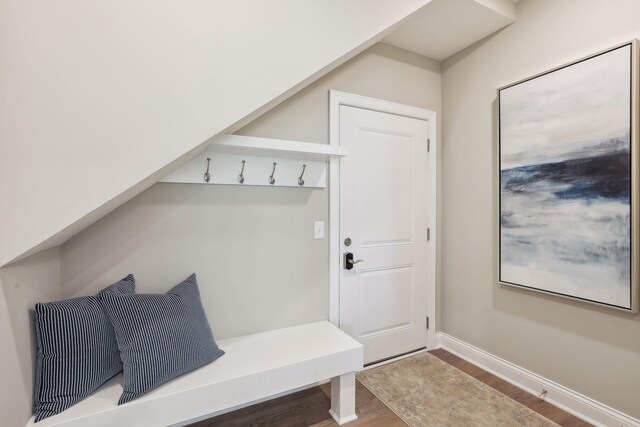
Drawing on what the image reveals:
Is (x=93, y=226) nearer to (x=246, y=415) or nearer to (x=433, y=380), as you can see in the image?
(x=246, y=415)

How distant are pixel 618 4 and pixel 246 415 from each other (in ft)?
10.4

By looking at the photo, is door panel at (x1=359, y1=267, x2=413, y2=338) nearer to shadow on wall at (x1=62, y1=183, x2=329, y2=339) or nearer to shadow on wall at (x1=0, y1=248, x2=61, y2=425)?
shadow on wall at (x1=62, y1=183, x2=329, y2=339)

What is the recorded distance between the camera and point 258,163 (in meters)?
1.86

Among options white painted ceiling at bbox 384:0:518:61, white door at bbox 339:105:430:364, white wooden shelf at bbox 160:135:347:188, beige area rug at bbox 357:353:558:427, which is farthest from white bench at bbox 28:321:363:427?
white painted ceiling at bbox 384:0:518:61

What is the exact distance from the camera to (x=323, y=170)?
2.08 meters

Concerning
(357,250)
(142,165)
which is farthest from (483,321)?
(142,165)

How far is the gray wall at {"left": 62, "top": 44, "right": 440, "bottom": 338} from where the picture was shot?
159cm

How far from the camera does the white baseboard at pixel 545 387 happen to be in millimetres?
1662

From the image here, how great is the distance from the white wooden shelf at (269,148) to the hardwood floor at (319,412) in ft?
5.20

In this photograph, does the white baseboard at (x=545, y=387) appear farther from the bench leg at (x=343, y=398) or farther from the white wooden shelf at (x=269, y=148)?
the white wooden shelf at (x=269, y=148)

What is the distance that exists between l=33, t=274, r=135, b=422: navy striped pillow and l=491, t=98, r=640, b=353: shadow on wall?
8.01ft

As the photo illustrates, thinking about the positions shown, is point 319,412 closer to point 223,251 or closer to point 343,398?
point 343,398

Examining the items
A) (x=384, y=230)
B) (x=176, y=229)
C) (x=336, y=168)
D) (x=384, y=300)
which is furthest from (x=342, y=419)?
(x=336, y=168)

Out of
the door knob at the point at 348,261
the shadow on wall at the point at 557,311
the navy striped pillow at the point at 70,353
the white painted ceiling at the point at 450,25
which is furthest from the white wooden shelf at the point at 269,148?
the shadow on wall at the point at 557,311
